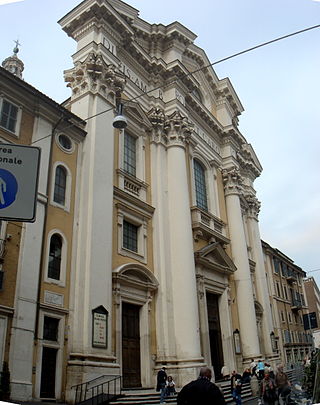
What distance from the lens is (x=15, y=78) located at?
13914 millimetres

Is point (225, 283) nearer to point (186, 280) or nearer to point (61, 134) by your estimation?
point (186, 280)

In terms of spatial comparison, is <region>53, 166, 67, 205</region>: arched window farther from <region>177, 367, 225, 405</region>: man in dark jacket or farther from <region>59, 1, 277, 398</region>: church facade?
<region>177, 367, 225, 405</region>: man in dark jacket

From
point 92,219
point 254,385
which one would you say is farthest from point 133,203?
point 254,385

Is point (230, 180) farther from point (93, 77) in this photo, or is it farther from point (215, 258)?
point (93, 77)

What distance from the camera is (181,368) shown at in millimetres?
17000

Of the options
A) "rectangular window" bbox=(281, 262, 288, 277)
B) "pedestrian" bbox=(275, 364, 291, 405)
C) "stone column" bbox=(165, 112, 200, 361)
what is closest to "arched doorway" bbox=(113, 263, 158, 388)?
"stone column" bbox=(165, 112, 200, 361)

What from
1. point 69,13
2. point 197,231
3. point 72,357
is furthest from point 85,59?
point 72,357

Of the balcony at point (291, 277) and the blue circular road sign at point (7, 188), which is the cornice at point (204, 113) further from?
the blue circular road sign at point (7, 188)

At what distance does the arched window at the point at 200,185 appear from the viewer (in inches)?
966

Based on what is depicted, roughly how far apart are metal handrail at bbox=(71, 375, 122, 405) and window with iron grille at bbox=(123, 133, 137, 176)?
9233 millimetres

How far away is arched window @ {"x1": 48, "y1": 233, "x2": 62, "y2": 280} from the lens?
45.1 ft

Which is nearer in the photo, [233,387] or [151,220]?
[233,387]

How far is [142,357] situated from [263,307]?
13961 mm

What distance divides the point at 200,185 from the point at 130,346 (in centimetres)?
1161
